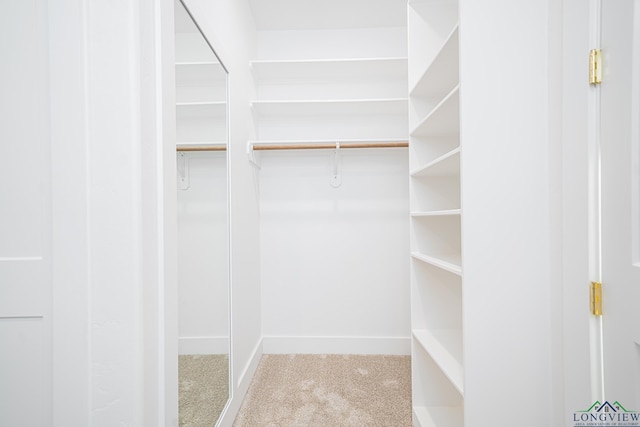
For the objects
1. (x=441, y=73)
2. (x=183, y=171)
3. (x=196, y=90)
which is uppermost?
(x=441, y=73)

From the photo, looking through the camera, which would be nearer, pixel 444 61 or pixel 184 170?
pixel 184 170

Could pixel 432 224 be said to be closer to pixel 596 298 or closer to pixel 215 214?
pixel 596 298

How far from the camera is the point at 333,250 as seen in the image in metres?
2.51

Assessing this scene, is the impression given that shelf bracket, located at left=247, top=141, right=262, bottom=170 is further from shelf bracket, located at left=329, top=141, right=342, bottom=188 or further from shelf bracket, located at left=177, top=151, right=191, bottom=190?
shelf bracket, located at left=177, top=151, right=191, bottom=190

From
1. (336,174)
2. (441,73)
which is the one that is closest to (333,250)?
(336,174)

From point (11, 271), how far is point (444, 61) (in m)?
1.72

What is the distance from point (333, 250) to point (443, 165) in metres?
1.35

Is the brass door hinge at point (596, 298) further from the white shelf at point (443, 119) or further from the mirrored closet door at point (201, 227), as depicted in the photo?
the mirrored closet door at point (201, 227)

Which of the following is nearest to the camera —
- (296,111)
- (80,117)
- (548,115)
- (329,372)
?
(80,117)

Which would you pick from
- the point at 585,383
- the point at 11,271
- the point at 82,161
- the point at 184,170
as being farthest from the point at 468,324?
the point at 11,271

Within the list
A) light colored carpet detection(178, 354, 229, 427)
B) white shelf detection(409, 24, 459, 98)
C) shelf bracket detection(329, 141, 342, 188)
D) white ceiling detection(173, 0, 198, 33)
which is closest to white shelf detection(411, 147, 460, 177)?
white shelf detection(409, 24, 459, 98)

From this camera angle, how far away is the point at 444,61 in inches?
51.6

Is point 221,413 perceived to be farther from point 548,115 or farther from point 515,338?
point 548,115

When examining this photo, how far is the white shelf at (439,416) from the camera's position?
4.76 feet
